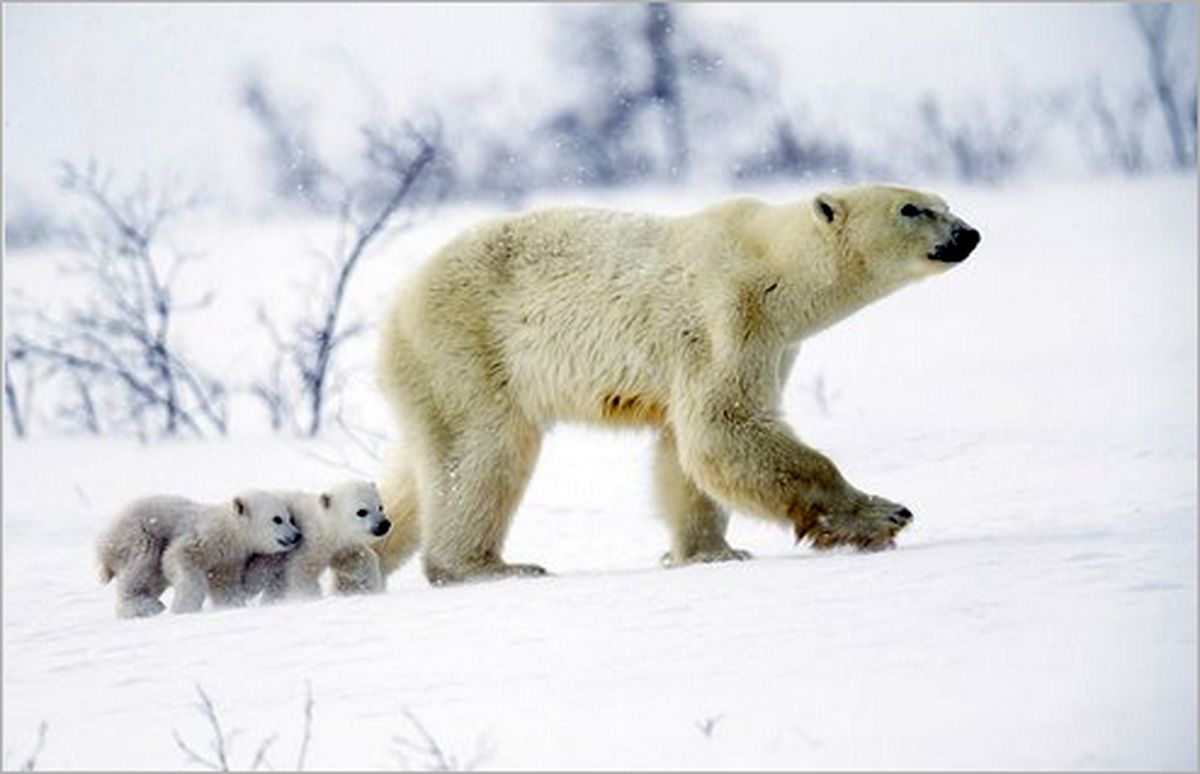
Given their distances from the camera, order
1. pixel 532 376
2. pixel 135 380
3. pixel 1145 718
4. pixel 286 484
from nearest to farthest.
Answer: pixel 1145 718 < pixel 532 376 < pixel 286 484 < pixel 135 380

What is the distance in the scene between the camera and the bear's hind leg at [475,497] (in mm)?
6477

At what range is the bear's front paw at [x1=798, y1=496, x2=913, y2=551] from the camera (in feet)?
19.6

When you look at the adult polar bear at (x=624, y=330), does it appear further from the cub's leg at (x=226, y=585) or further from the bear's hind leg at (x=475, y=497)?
the cub's leg at (x=226, y=585)

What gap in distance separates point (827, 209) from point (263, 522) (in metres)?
2.21

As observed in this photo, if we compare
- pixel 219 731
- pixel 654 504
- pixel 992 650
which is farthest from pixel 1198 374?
pixel 219 731

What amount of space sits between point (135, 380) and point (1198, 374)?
6.19 meters

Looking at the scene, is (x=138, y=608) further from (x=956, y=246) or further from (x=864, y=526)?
(x=956, y=246)

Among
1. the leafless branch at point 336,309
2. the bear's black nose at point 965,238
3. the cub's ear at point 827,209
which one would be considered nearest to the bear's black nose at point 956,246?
the bear's black nose at point 965,238

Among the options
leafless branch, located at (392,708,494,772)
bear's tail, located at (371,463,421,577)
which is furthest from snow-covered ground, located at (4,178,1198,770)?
bear's tail, located at (371,463,421,577)

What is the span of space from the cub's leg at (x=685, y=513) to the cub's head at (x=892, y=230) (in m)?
0.93

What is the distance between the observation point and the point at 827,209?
21.3 feet

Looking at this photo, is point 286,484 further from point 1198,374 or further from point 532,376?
point 1198,374

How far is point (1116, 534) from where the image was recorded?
18.3 ft

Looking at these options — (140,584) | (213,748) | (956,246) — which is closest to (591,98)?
(956,246)
